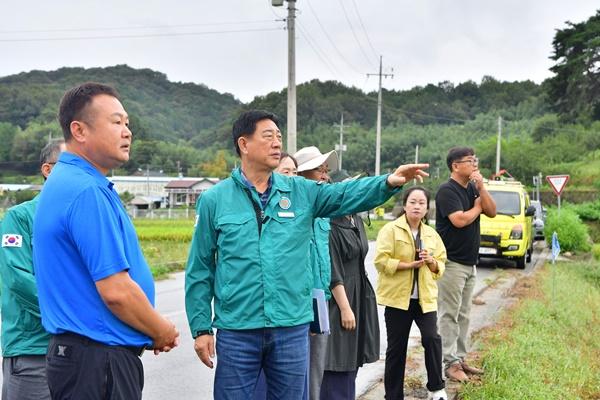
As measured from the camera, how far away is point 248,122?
3.27m

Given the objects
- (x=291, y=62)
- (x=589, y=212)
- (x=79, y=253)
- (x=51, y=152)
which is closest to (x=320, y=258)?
(x=51, y=152)

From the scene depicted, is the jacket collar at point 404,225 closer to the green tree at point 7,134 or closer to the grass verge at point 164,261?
the grass verge at point 164,261

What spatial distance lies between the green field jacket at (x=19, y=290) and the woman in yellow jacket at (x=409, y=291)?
2738mm

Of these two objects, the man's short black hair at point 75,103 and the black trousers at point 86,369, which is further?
the man's short black hair at point 75,103

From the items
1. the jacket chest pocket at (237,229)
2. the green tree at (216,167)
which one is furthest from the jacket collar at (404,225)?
the green tree at (216,167)

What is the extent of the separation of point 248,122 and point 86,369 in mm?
1564

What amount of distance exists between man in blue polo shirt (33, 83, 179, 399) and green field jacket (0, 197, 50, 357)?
62 cm

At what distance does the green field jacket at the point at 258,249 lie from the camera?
2.96m

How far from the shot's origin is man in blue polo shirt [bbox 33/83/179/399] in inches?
85.5

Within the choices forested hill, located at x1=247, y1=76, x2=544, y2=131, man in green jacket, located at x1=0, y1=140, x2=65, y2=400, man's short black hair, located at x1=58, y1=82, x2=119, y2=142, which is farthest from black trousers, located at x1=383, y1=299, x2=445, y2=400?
forested hill, located at x1=247, y1=76, x2=544, y2=131

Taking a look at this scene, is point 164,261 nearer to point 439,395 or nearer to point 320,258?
point 439,395

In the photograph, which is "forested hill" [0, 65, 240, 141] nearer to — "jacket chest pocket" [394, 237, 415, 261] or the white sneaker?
"jacket chest pocket" [394, 237, 415, 261]

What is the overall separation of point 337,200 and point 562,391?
125 inches

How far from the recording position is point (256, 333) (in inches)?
117
